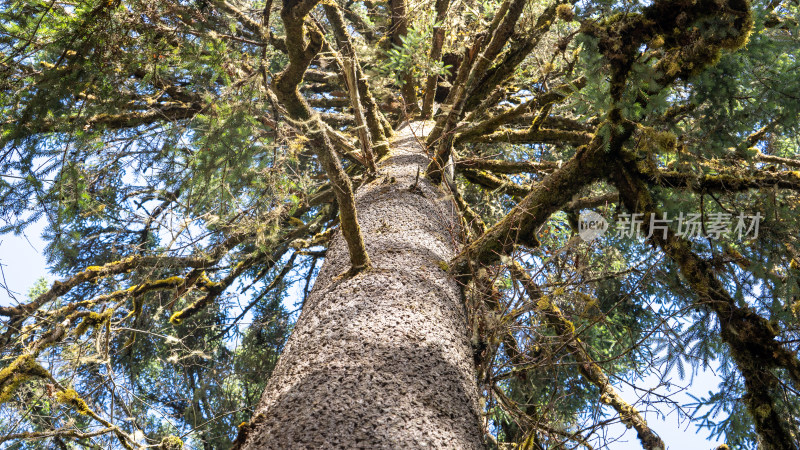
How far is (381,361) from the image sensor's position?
187cm

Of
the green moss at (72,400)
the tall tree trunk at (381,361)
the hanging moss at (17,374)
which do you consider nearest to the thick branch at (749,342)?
the tall tree trunk at (381,361)

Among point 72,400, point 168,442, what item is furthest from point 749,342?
point 72,400

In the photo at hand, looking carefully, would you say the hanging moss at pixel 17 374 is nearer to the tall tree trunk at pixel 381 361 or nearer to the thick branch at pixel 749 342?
the tall tree trunk at pixel 381 361

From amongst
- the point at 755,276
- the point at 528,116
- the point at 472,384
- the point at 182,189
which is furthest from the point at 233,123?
the point at 755,276

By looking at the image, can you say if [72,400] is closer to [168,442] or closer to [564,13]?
[168,442]

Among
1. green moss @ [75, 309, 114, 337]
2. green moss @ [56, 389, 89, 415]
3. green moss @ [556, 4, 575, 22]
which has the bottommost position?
green moss @ [56, 389, 89, 415]

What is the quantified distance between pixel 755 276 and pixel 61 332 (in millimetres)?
3868

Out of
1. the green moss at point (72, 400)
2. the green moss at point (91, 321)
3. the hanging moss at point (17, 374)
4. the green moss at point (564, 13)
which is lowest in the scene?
the green moss at point (72, 400)

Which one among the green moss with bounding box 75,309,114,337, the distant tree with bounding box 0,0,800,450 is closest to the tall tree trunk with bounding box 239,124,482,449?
the distant tree with bounding box 0,0,800,450

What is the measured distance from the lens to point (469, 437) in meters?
1.78

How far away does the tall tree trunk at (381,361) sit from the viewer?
1.63 metres

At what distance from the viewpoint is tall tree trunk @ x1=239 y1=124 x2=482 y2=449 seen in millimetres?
1634
